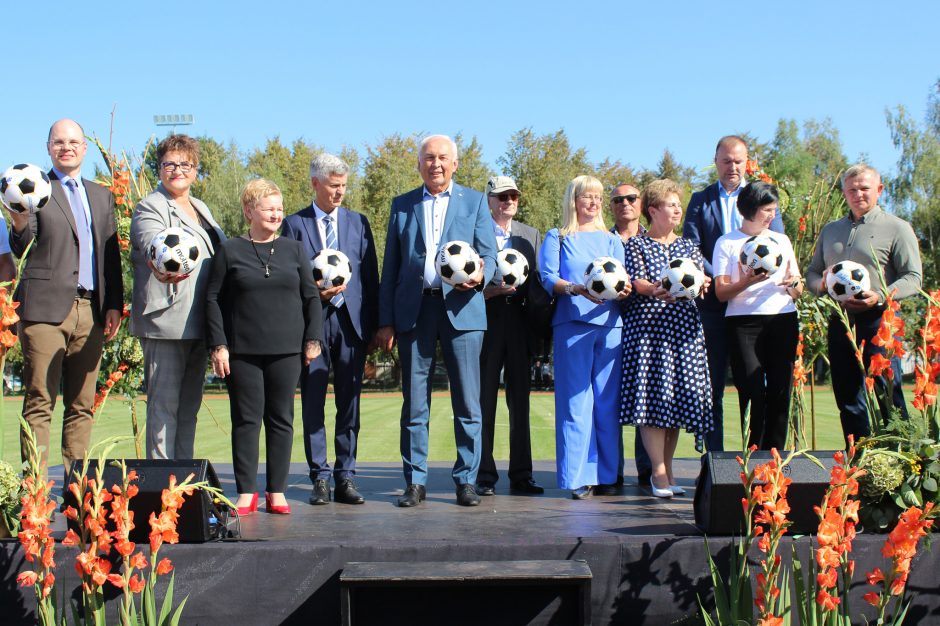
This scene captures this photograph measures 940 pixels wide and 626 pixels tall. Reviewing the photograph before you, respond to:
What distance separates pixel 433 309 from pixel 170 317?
1.56m

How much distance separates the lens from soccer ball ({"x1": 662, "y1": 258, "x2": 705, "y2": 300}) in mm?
5266

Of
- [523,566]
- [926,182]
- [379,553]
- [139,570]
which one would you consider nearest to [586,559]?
[523,566]

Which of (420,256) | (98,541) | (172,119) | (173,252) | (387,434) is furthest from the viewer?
(172,119)

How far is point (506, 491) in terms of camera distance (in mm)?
5965

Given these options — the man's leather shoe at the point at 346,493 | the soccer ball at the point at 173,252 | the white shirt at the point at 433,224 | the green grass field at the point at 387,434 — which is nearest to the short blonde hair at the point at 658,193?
the white shirt at the point at 433,224

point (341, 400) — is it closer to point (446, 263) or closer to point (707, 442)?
point (446, 263)

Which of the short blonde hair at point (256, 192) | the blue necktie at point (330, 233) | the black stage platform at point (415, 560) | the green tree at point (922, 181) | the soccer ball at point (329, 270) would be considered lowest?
the black stage platform at point (415, 560)

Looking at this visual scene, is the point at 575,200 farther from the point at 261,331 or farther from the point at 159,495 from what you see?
the point at 159,495

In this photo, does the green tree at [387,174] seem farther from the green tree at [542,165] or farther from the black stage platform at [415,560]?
the black stage platform at [415,560]

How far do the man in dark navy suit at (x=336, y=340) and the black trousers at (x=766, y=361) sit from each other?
236 cm

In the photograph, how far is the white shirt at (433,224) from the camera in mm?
5516

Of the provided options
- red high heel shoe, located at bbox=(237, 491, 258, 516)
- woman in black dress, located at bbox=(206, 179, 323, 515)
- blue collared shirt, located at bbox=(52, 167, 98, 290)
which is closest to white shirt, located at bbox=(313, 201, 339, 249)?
woman in black dress, located at bbox=(206, 179, 323, 515)

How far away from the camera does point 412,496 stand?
5.31 meters

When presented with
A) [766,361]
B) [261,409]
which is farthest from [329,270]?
[766,361]
